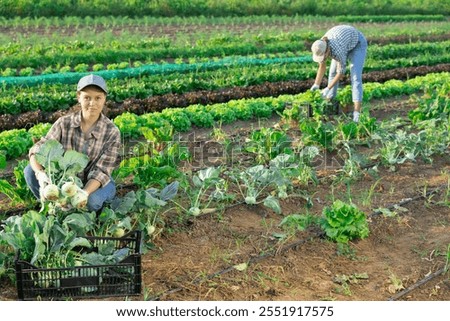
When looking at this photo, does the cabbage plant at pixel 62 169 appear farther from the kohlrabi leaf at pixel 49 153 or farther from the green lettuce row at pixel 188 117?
the green lettuce row at pixel 188 117

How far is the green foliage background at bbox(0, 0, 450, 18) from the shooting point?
2417cm

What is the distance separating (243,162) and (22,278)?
353cm

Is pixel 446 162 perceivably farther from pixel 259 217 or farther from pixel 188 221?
pixel 188 221

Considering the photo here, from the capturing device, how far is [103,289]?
4.80 metres

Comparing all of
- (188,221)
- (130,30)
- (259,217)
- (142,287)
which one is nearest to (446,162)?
(259,217)

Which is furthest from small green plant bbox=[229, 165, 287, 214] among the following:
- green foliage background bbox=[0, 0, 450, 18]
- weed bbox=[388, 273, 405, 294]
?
green foliage background bbox=[0, 0, 450, 18]

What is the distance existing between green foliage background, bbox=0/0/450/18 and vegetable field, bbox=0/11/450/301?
10922 millimetres

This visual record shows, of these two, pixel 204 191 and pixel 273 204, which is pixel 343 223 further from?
pixel 204 191

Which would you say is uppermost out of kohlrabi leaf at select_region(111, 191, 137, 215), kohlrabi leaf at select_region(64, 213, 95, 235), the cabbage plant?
the cabbage plant

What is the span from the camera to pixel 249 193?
21.5ft

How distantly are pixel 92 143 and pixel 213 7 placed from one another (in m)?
23.4

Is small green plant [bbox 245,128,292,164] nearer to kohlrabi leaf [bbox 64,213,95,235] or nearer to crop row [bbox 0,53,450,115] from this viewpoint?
kohlrabi leaf [bbox 64,213,95,235]

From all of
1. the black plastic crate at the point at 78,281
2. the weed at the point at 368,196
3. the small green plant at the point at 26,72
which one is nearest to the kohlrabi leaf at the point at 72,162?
the black plastic crate at the point at 78,281

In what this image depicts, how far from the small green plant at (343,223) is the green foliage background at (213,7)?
19237mm
